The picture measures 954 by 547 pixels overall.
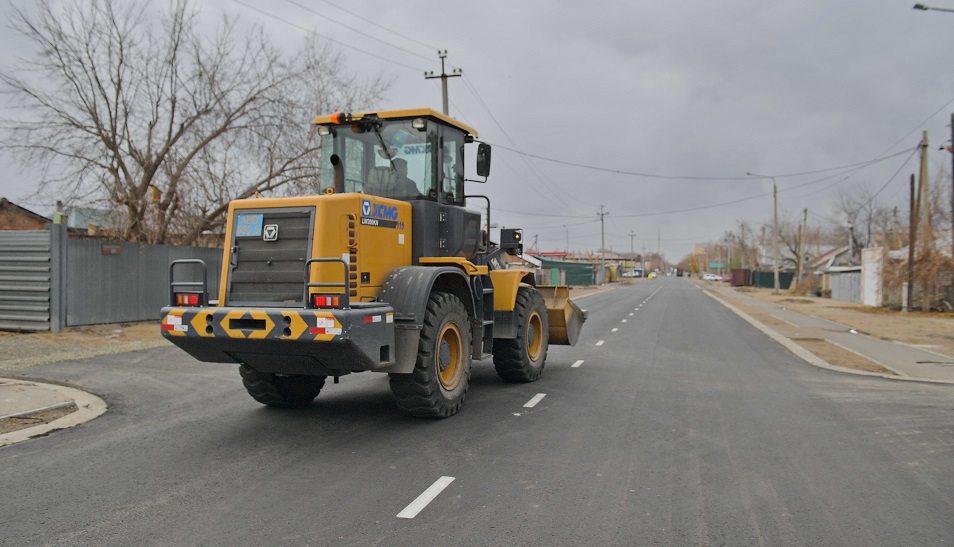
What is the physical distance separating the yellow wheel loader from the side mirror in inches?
0.5

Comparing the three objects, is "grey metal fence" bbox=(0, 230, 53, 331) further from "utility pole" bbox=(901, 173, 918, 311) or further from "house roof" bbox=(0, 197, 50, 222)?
"utility pole" bbox=(901, 173, 918, 311)

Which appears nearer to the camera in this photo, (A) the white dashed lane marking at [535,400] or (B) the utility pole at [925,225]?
(A) the white dashed lane marking at [535,400]

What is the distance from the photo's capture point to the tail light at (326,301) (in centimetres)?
590

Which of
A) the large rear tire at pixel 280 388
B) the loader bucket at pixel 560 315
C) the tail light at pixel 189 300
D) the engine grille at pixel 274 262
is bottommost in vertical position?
the large rear tire at pixel 280 388

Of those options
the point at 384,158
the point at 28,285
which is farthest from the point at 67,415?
the point at 28,285

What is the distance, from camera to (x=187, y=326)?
20.4 ft

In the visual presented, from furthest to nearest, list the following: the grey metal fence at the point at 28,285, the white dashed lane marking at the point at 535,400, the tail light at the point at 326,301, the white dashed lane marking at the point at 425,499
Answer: the grey metal fence at the point at 28,285, the white dashed lane marking at the point at 535,400, the tail light at the point at 326,301, the white dashed lane marking at the point at 425,499

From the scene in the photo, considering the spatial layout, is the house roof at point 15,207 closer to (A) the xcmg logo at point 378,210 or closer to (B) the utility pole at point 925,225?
(A) the xcmg logo at point 378,210

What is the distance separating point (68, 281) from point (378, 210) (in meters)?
11.8

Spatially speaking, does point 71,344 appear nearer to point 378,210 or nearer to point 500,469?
point 378,210

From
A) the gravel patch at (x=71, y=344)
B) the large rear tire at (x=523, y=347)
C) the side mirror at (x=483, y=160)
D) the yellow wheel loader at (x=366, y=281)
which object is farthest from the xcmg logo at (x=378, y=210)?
the gravel patch at (x=71, y=344)

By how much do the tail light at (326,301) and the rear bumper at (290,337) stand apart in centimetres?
15

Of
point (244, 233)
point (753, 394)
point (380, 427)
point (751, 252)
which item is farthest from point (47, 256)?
point (751, 252)

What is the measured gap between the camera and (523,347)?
9.53 metres
